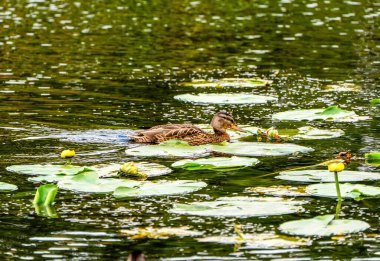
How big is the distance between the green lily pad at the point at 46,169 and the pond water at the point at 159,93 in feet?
0.42

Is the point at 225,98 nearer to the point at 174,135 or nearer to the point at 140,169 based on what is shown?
the point at 174,135

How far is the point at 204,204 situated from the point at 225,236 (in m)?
1.12

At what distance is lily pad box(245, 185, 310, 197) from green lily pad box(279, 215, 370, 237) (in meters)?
1.42

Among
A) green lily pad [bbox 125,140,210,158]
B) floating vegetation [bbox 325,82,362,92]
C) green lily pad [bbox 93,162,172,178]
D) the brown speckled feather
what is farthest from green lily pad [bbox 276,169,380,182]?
floating vegetation [bbox 325,82,362,92]

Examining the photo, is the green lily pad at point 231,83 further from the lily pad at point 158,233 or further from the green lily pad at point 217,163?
the lily pad at point 158,233

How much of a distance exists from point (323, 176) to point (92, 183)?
305 centimetres

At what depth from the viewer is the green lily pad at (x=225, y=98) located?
1914 centimetres

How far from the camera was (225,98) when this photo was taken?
1936cm

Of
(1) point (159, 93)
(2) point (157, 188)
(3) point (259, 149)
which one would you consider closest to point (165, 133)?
(3) point (259, 149)

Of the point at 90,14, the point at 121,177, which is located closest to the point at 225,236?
the point at 121,177

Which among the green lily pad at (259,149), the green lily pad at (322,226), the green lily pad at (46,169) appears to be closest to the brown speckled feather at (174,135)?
the green lily pad at (259,149)

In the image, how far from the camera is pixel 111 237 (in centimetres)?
1053

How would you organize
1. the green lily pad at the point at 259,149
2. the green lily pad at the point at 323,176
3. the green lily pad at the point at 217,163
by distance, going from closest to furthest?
1. the green lily pad at the point at 323,176
2. the green lily pad at the point at 217,163
3. the green lily pad at the point at 259,149

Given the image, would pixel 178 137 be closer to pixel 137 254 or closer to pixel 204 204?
pixel 204 204
